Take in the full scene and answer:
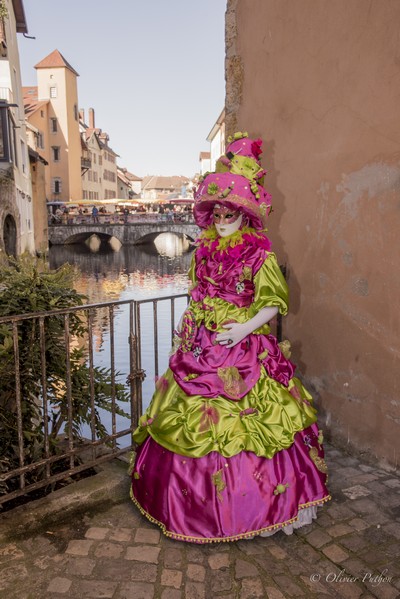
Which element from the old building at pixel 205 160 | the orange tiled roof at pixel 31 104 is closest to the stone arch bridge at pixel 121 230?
the orange tiled roof at pixel 31 104

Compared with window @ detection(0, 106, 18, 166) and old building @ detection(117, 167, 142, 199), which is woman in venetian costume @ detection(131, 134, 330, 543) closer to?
window @ detection(0, 106, 18, 166)

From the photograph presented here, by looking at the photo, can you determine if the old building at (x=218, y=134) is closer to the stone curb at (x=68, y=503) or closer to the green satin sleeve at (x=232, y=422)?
the stone curb at (x=68, y=503)

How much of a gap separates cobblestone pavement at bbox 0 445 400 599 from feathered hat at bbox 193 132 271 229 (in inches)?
69.9

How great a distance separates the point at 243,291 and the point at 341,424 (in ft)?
5.04

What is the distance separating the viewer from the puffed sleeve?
279 cm

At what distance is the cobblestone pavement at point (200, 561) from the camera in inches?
88.9

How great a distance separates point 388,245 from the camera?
325 cm

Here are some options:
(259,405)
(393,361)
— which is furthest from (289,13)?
(259,405)

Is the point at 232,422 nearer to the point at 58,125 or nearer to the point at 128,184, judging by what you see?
the point at 58,125

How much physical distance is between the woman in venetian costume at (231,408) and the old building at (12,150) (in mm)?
12983

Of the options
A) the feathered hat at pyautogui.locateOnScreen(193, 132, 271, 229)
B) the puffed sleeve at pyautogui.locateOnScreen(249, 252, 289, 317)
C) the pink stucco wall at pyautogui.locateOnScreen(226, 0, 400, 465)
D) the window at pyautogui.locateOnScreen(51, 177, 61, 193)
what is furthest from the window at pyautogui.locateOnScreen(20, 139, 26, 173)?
the puffed sleeve at pyautogui.locateOnScreen(249, 252, 289, 317)

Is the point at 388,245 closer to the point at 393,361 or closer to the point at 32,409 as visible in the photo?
the point at 393,361

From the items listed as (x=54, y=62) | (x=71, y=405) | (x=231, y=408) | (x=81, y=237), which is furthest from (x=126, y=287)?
(x=54, y=62)

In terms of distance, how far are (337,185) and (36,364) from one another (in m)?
2.43
